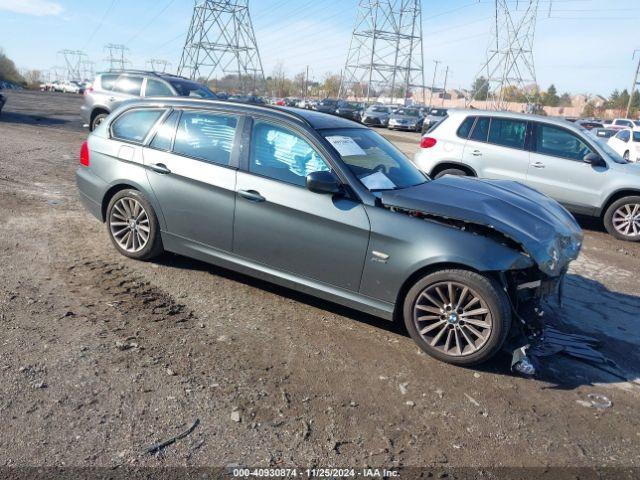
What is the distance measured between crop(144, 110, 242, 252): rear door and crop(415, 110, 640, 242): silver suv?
18.3 ft

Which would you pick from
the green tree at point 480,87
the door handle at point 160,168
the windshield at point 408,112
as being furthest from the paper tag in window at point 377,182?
the green tree at point 480,87

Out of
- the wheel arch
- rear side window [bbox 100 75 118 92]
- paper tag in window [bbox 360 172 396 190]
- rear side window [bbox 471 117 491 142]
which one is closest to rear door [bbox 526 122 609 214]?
the wheel arch

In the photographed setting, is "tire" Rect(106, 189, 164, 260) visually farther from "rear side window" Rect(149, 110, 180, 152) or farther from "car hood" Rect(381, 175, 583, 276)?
"car hood" Rect(381, 175, 583, 276)

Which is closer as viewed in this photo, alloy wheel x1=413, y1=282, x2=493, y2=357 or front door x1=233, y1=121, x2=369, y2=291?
alloy wheel x1=413, y1=282, x2=493, y2=357

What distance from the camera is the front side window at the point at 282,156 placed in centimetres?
464

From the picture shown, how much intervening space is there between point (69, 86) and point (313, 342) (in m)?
83.9

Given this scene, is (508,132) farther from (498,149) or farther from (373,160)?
(373,160)

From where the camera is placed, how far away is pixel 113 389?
3.40 metres

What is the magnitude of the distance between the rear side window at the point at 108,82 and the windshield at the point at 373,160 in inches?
447

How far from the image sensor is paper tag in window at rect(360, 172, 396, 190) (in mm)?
4543

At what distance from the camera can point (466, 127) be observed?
9695 mm

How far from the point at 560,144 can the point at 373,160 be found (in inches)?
211

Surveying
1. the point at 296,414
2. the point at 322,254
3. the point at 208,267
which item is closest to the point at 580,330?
the point at 322,254

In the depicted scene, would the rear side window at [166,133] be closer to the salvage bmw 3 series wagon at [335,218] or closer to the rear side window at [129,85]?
the salvage bmw 3 series wagon at [335,218]
